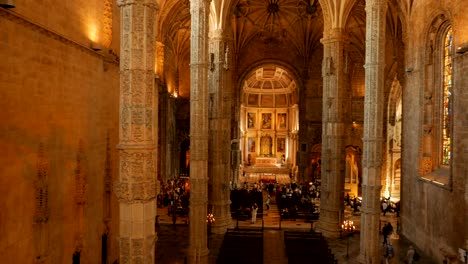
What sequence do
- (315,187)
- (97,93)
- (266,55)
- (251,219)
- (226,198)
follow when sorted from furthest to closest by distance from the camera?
(266,55)
(315,187)
(251,219)
(226,198)
(97,93)

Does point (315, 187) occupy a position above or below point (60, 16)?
below

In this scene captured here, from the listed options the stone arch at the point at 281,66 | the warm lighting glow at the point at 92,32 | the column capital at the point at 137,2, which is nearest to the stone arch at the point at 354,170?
the stone arch at the point at 281,66

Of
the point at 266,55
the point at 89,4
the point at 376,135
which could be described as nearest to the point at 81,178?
the point at 89,4

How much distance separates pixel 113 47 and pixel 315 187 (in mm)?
23193

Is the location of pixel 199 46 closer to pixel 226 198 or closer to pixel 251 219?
pixel 226 198

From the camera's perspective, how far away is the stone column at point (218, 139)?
21547 millimetres

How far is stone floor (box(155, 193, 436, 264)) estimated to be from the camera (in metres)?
17.1

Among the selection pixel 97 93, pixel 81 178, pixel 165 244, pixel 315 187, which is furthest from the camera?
pixel 315 187

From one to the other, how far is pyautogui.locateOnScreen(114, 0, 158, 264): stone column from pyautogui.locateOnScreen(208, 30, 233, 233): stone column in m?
14.3

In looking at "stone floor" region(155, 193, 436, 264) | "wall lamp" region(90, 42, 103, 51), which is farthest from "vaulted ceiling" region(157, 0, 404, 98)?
"wall lamp" region(90, 42, 103, 51)

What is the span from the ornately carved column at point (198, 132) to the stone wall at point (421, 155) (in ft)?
28.8

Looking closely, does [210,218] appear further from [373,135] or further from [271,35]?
[271,35]

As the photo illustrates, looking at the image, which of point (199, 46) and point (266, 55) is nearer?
point (199, 46)

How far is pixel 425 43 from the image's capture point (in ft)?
62.2
